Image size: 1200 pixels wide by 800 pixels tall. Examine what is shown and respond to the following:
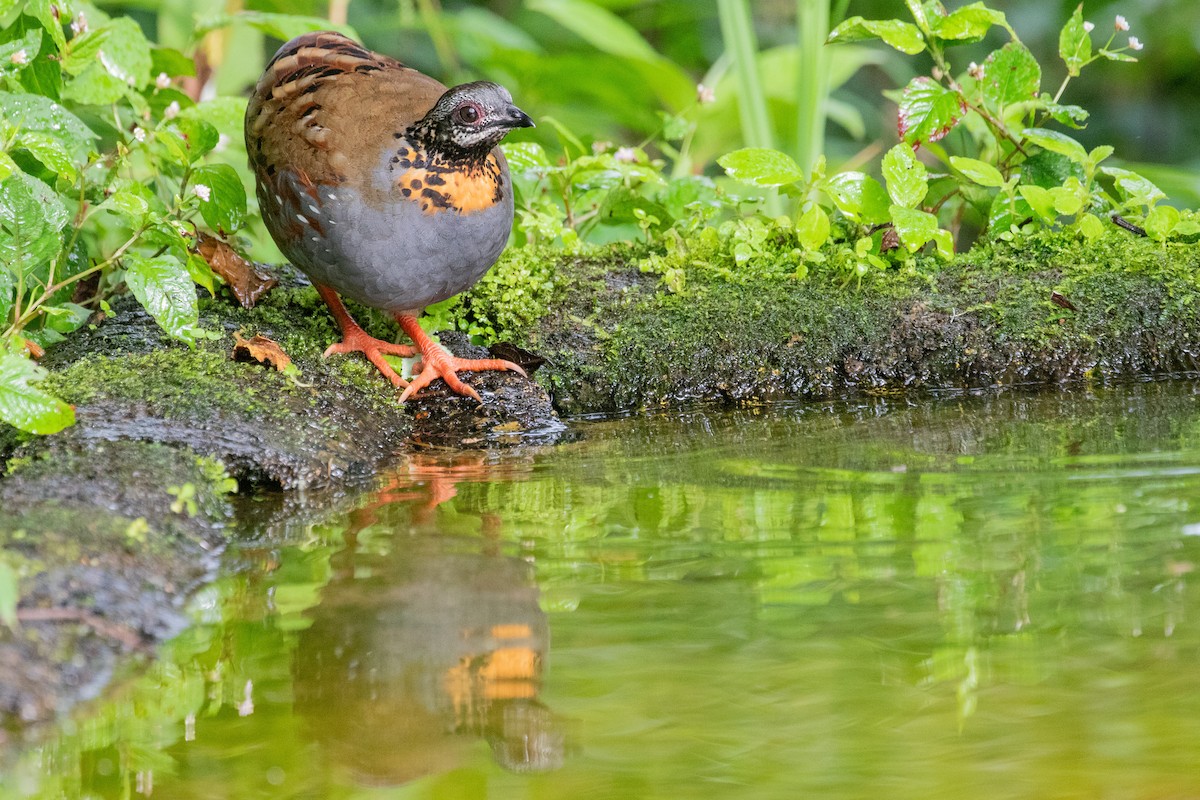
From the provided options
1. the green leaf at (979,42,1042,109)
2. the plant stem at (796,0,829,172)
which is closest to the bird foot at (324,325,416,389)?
the plant stem at (796,0,829,172)

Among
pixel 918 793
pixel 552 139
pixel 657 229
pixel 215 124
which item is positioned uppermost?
pixel 552 139

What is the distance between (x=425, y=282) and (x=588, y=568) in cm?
149

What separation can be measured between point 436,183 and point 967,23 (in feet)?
6.87

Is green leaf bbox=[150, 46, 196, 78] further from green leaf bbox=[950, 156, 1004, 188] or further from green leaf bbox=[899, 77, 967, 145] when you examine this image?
green leaf bbox=[950, 156, 1004, 188]

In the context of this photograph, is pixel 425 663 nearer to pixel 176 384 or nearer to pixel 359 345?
pixel 176 384

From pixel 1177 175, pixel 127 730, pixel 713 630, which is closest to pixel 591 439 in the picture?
pixel 713 630

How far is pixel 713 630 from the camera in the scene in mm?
2180

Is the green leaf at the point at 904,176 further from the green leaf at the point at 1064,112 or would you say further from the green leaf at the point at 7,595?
the green leaf at the point at 7,595

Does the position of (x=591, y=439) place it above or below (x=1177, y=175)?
below

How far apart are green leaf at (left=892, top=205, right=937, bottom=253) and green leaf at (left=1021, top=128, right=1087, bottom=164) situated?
1.87ft

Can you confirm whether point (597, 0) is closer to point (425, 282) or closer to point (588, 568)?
point (425, 282)

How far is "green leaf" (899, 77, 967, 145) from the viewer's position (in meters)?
4.36

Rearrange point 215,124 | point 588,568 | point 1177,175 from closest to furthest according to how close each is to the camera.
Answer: point 588,568 → point 215,124 → point 1177,175

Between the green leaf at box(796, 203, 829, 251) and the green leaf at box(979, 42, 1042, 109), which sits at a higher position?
the green leaf at box(979, 42, 1042, 109)
